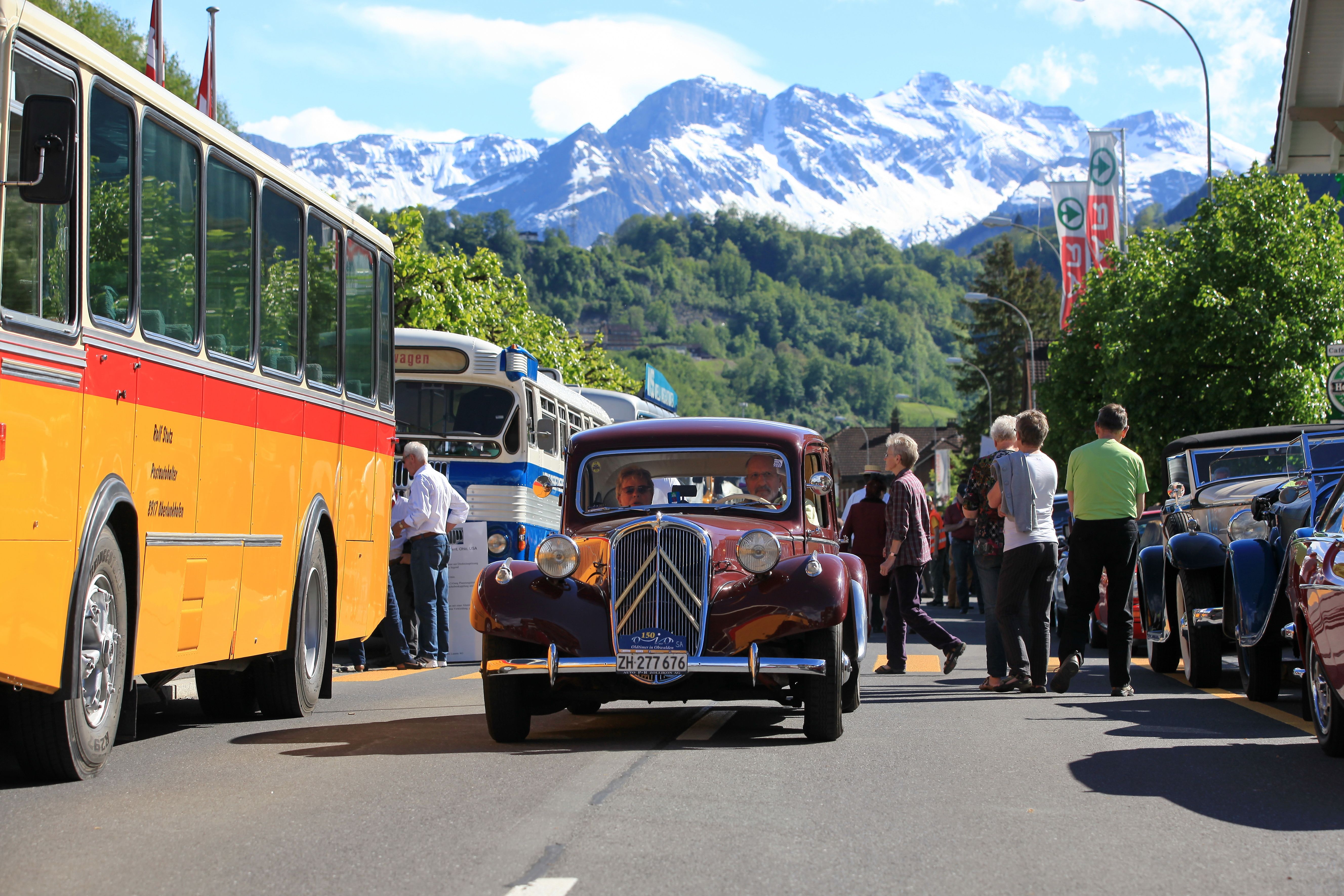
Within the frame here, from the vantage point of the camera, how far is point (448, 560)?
15.3 metres

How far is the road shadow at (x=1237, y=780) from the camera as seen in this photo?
6.38 m

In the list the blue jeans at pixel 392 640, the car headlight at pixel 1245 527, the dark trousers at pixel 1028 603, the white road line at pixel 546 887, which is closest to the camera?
the white road line at pixel 546 887

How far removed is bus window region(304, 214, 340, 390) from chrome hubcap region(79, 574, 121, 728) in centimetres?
333

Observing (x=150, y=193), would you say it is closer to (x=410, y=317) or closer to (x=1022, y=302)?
(x=410, y=317)

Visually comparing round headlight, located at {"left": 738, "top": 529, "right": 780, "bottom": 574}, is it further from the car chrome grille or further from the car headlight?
the car headlight

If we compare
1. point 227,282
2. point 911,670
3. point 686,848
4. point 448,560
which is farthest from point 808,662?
point 448,560

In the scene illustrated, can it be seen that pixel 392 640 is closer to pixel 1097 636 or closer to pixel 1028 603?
pixel 1028 603

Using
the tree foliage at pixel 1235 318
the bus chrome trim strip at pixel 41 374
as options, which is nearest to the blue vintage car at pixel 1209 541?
the bus chrome trim strip at pixel 41 374

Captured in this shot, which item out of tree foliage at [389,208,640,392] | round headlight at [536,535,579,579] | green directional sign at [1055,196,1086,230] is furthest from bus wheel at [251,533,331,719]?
green directional sign at [1055,196,1086,230]

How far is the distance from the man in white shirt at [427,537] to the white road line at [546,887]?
9685mm

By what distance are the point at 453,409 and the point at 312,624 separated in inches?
263

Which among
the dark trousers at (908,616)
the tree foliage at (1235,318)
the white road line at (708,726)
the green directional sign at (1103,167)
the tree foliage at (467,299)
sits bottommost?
the white road line at (708,726)

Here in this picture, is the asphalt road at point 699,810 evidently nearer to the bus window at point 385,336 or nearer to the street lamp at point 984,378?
the bus window at point 385,336

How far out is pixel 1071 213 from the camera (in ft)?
132
